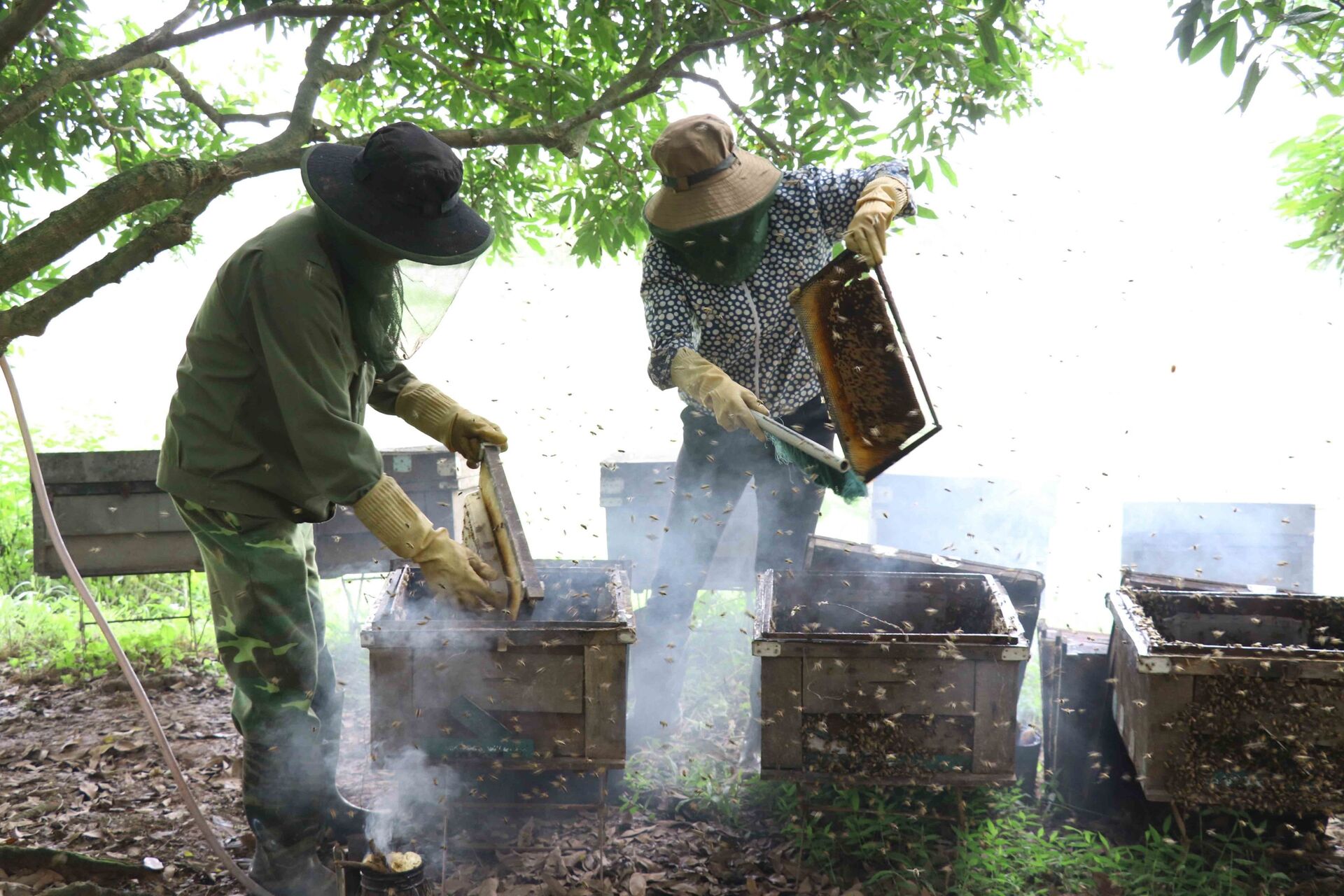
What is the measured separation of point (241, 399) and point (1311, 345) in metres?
A: 9.13

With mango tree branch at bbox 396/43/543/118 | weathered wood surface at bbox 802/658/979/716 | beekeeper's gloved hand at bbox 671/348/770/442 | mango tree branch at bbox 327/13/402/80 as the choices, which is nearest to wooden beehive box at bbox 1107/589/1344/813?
weathered wood surface at bbox 802/658/979/716

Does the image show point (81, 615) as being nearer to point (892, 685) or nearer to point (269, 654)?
point (269, 654)

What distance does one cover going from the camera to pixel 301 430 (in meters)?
2.03

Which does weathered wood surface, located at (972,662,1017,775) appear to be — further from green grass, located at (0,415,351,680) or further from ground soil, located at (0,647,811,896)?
green grass, located at (0,415,351,680)

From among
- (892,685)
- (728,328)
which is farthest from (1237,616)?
(728,328)

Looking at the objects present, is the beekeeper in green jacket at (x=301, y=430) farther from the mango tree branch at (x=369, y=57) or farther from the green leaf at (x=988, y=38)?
the green leaf at (x=988, y=38)

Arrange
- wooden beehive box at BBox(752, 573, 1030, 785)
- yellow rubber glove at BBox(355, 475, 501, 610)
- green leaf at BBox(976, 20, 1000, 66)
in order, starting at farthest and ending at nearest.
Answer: green leaf at BBox(976, 20, 1000, 66), wooden beehive box at BBox(752, 573, 1030, 785), yellow rubber glove at BBox(355, 475, 501, 610)

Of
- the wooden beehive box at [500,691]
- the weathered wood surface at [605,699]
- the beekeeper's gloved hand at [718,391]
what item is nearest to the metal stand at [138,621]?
the wooden beehive box at [500,691]

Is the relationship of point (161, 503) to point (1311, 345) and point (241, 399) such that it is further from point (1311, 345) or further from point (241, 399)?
point (1311, 345)

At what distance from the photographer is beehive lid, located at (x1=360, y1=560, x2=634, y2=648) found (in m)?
2.38

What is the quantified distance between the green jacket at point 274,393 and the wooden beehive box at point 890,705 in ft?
3.99

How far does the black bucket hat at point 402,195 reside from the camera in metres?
1.98

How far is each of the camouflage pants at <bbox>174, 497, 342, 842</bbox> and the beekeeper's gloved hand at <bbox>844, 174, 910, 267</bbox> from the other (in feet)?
5.73

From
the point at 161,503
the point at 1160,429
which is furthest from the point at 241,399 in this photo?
the point at 1160,429
